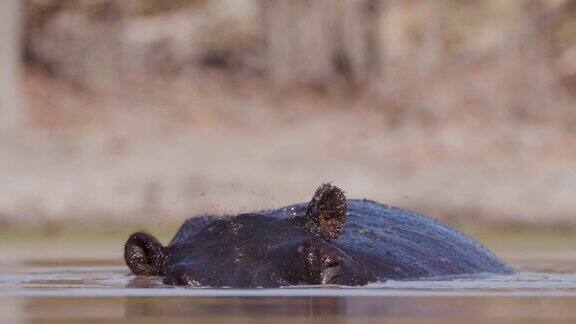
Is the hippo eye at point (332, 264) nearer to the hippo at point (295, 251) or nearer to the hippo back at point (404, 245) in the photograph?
the hippo at point (295, 251)

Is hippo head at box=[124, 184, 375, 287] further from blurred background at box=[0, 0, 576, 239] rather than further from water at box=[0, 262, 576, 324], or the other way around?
blurred background at box=[0, 0, 576, 239]

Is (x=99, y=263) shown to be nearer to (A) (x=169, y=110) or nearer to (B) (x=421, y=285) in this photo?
(B) (x=421, y=285)

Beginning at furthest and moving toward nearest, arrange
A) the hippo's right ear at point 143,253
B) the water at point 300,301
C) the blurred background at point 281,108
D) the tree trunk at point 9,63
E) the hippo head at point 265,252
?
the tree trunk at point 9,63, the blurred background at point 281,108, the hippo's right ear at point 143,253, the hippo head at point 265,252, the water at point 300,301

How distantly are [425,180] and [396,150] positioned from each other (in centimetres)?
209

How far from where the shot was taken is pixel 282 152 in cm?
2102

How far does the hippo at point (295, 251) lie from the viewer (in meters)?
8.24

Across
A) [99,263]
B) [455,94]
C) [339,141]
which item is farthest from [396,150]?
[99,263]

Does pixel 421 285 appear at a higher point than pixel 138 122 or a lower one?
lower

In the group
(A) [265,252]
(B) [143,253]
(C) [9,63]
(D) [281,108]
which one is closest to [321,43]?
(D) [281,108]

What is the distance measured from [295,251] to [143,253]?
101 centimetres

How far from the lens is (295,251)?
8250mm

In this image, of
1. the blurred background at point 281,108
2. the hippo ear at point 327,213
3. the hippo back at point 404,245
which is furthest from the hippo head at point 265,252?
the blurred background at point 281,108

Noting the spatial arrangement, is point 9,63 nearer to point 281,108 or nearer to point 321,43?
point 281,108

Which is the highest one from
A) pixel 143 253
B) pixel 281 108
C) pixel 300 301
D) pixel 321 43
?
pixel 321 43
